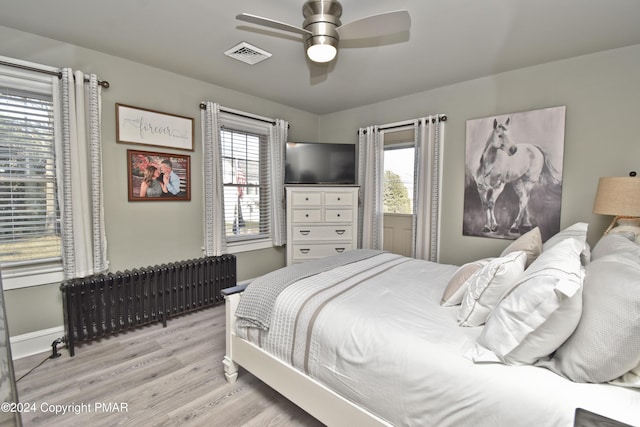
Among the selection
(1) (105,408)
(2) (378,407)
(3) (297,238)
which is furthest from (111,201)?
(2) (378,407)

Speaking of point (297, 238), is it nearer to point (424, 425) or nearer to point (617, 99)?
point (424, 425)

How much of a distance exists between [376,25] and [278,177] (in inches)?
94.5

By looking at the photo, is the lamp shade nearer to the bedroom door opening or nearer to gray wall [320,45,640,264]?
gray wall [320,45,640,264]

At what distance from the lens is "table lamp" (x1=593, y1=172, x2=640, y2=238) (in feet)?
6.64

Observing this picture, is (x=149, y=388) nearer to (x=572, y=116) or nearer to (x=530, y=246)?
(x=530, y=246)

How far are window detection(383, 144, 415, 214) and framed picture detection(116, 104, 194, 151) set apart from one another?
2.49 m

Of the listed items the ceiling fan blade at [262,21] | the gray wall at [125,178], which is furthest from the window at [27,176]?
the ceiling fan blade at [262,21]

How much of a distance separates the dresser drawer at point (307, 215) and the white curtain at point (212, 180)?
91 centimetres

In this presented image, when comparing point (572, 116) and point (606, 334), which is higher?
point (572, 116)

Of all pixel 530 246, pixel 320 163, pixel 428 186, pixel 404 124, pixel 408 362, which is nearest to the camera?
pixel 408 362

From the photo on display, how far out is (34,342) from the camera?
231 cm

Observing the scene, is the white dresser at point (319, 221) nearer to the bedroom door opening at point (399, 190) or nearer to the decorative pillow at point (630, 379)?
the bedroom door opening at point (399, 190)

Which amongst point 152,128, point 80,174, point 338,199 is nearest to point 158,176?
point 152,128

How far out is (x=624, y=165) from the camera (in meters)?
2.45
